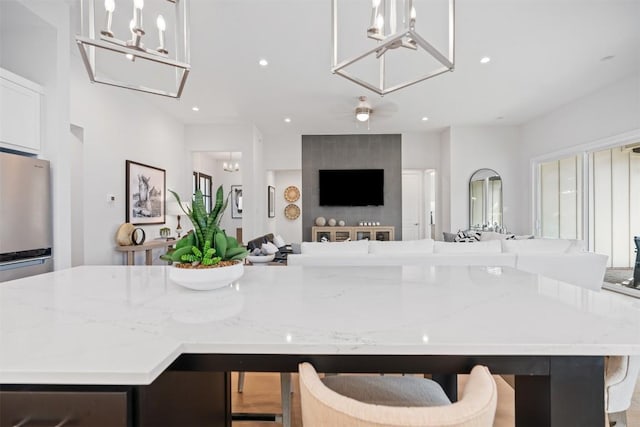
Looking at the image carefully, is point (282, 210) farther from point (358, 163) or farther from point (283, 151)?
point (358, 163)

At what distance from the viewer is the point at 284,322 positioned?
84 centimetres

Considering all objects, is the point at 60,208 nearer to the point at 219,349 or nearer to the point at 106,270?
the point at 106,270

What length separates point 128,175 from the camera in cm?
441

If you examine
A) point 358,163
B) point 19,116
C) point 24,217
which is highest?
point 358,163

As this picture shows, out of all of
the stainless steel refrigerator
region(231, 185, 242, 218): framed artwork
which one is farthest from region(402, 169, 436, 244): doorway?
the stainless steel refrigerator

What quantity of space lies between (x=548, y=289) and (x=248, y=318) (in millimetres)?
1087

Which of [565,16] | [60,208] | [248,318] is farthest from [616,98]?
[60,208]

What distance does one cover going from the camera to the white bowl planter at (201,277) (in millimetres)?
1108

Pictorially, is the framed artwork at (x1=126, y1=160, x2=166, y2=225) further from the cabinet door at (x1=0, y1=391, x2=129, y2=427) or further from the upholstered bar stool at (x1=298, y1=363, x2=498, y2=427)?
the upholstered bar stool at (x1=298, y1=363, x2=498, y2=427)

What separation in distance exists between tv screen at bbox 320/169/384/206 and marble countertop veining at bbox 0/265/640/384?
5872 millimetres

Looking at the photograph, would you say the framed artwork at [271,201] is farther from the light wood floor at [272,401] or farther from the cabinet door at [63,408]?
the cabinet door at [63,408]

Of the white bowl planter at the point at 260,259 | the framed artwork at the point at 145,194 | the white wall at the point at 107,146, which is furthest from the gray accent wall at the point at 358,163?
the white bowl planter at the point at 260,259

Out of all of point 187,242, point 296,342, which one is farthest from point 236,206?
point 296,342

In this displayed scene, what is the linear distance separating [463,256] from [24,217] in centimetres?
363
